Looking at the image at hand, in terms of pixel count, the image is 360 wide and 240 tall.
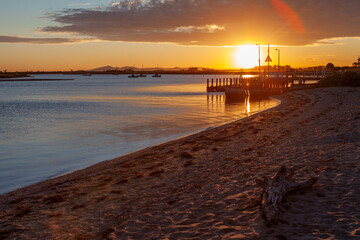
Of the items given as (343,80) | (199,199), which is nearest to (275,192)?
(199,199)

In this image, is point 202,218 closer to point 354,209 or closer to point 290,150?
point 354,209

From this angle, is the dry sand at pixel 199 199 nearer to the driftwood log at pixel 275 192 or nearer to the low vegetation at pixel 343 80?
the driftwood log at pixel 275 192

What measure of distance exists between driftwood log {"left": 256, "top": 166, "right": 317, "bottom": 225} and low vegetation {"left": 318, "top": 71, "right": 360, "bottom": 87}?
36706 millimetres

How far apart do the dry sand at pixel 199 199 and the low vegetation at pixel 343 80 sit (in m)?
31.6

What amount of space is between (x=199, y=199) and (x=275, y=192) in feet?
5.38

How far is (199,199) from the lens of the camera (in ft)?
20.9

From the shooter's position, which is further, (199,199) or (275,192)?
(199,199)

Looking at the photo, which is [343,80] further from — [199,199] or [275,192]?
[275,192]

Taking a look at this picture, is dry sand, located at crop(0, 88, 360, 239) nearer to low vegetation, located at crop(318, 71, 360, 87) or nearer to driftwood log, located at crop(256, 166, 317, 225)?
driftwood log, located at crop(256, 166, 317, 225)

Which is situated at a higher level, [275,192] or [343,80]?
[343,80]

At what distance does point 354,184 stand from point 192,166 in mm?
4254

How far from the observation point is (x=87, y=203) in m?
6.95

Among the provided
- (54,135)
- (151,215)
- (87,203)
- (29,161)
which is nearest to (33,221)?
(87,203)

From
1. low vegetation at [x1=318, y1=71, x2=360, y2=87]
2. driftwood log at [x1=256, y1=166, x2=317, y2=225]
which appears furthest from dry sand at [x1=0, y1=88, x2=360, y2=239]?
low vegetation at [x1=318, y1=71, x2=360, y2=87]
